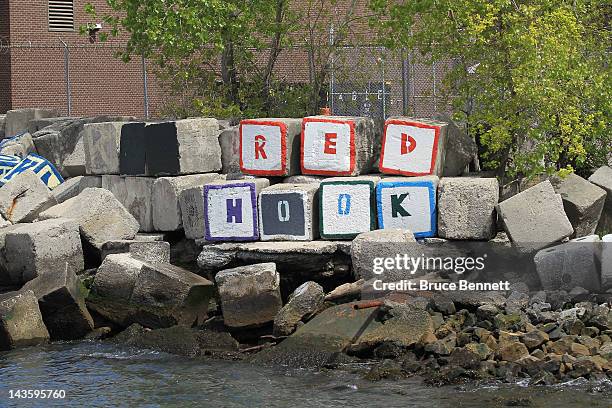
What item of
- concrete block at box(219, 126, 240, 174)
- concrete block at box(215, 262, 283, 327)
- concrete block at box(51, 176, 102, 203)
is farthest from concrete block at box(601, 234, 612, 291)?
concrete block at box(51, 176, 102, 203)

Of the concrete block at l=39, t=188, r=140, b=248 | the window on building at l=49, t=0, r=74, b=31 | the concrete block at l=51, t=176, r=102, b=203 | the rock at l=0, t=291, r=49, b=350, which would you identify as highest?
the window on building at l=49, t=0, r=74, b=31

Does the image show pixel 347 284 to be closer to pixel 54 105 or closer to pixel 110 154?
pixel 110 154

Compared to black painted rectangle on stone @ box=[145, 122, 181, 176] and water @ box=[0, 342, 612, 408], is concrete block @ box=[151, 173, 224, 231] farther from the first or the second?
water @ box=[0, 342, 612, 408]

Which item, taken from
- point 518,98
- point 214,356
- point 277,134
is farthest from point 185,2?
point 214,356

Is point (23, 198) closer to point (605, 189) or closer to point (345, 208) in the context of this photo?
point (345, 208)

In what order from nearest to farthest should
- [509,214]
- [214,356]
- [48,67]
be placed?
[214,356] < [509,214] < [48,67]

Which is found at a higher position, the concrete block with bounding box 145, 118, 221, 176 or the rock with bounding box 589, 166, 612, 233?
the concrete block with bounding box 145, 118, 221, 176

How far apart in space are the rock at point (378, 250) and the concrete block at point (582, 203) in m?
2.09

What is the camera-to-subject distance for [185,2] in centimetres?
1708

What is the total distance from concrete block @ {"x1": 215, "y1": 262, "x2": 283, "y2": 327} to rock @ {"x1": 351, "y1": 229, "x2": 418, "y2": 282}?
988mm

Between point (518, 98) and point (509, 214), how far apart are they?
1.92 meters

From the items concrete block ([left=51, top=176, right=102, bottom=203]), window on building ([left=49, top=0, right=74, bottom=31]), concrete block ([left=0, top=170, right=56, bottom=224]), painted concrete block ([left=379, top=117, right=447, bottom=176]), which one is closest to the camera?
painted concrete block ([left=379, top=117, right=447, bottom=176])

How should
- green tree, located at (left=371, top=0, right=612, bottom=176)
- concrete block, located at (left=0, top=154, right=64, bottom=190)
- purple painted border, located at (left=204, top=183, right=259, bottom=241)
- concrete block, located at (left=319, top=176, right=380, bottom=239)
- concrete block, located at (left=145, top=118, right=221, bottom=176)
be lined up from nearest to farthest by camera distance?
1. concrete block, located at (left=319, top=176, right=380, bottom=239)
2. purple painted border, located at (left=204, top=183, right=259, bottom=241)
3. green tree, located at (left=371, top=0, right=612, bottom=176)
4. concrete block, located at (left=145, top=118, right=221, bottom=176)
5. concrete block, located at (left=0, top=154, right=64, bottom=190)

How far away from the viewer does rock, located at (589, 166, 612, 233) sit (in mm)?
14320
